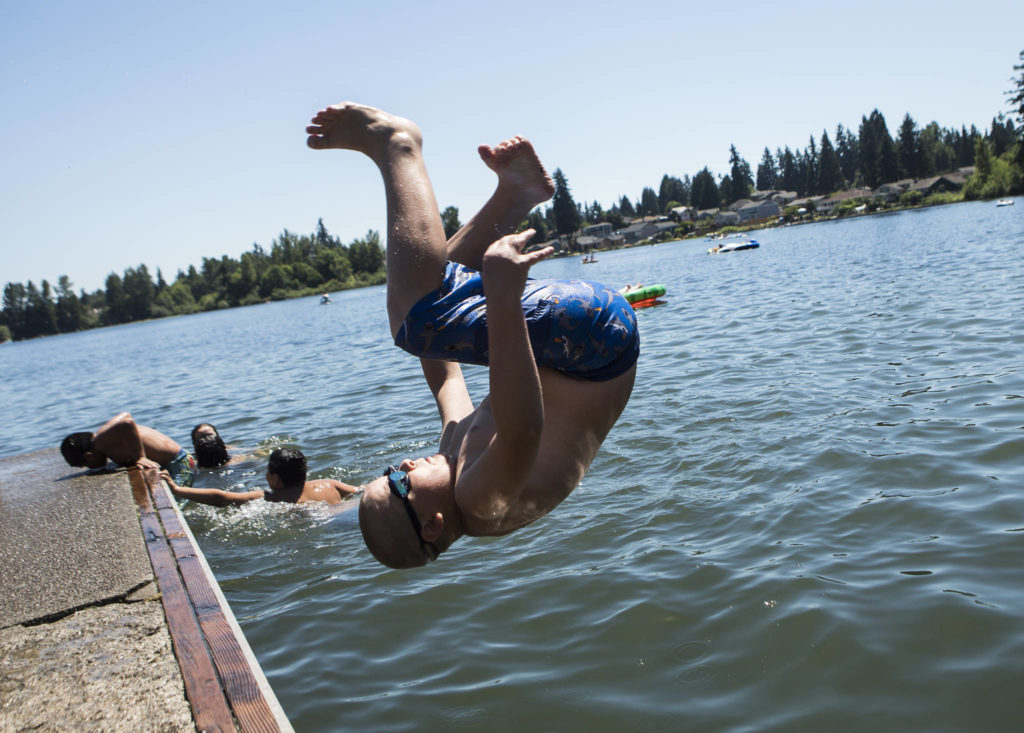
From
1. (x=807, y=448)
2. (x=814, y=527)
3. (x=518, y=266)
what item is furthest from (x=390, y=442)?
(x=518, y=266)

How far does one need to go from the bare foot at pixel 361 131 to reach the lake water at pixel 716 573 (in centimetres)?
296

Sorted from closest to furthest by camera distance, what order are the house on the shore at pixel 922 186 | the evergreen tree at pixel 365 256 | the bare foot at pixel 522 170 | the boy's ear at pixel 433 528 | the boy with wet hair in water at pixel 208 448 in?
the boy's ear at pixel 433 528 < the bare foot at pixel 522 170 < the boy with wet hair in water at pixel 208 448 < the house on the shore at pixel 922 186 < the evergreen tree at pixel 365 256

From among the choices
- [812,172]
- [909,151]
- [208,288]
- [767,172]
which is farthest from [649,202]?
[208,288]

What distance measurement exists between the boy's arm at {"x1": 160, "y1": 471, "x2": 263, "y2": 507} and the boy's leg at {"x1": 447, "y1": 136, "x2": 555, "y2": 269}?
18.1 feet

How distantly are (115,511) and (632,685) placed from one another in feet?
14.2

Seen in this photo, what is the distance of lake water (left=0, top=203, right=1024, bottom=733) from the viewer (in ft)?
12.5

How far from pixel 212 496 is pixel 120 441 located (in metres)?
1.10

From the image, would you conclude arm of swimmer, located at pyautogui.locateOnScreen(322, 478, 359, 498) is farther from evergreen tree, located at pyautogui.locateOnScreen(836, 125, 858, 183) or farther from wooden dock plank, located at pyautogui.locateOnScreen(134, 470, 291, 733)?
evergreen tree, located at pyautogui.locateOnScreen(836, 125, 858, 183)

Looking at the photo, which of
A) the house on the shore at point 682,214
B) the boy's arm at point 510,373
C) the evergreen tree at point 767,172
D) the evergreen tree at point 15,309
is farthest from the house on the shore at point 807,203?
the evergreen tree at point 15,309

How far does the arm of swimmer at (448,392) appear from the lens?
12.3 ft

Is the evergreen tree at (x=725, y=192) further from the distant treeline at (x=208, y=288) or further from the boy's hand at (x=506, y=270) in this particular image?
the boy's hand at (x=506, y=270)

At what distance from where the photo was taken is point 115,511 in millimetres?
5957

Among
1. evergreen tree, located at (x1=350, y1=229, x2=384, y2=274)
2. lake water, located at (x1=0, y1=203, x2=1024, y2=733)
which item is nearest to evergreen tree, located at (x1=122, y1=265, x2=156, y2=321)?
evergreen tree, located at (x1=350, y1=229, x2=384, y2=274)

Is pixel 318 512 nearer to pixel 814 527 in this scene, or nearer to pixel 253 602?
pixel 253 602
